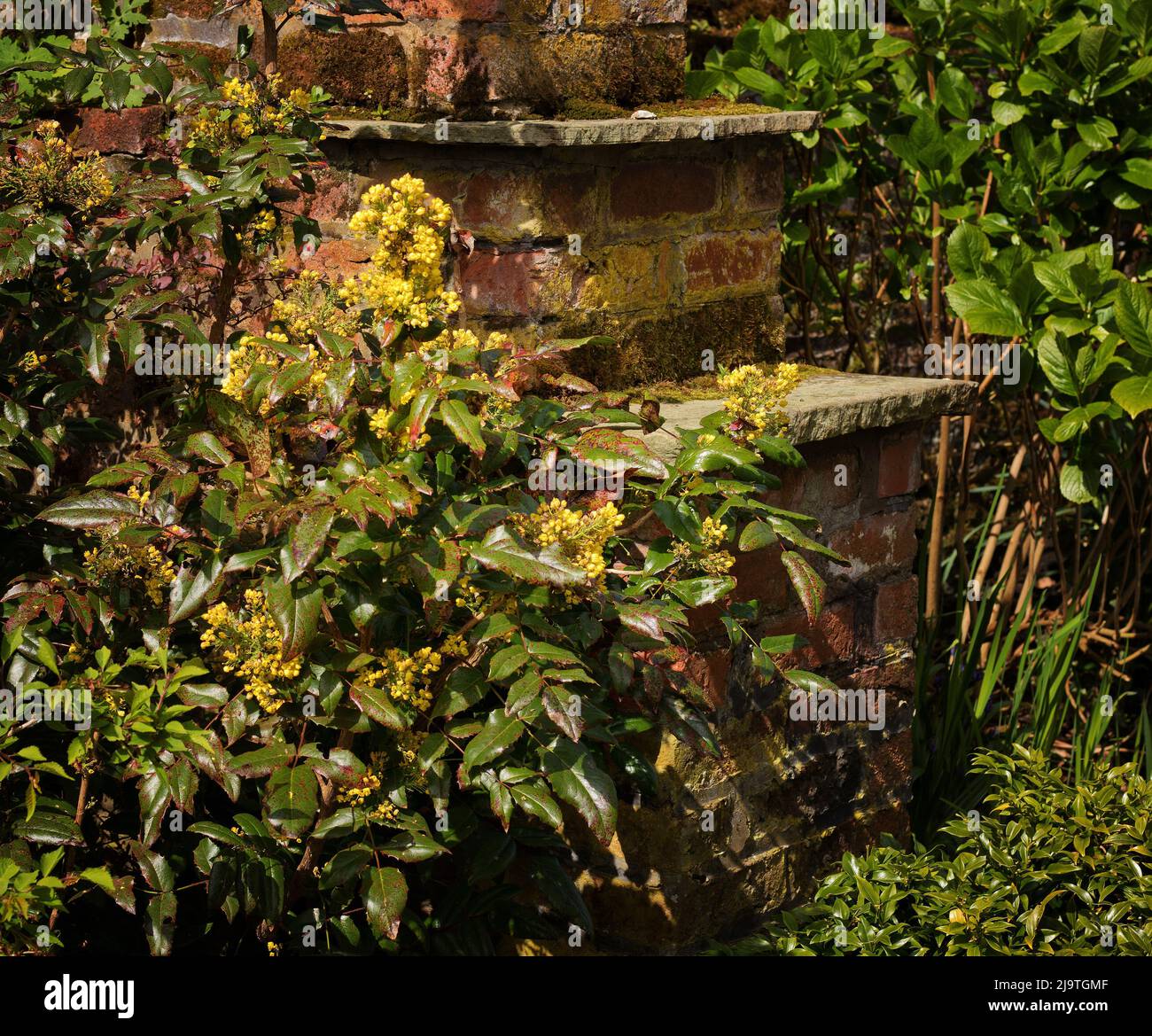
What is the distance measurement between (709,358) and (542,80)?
1.89 ft

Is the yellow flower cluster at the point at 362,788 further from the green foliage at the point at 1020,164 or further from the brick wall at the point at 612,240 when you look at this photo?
the green foliage at the point at 1020,164

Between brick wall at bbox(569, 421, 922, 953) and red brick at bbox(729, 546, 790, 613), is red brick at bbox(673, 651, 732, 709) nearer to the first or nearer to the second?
brick wall at bbox(569, 421, 922, 953)

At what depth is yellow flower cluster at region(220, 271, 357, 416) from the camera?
1.95 meters

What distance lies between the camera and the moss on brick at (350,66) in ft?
7.80

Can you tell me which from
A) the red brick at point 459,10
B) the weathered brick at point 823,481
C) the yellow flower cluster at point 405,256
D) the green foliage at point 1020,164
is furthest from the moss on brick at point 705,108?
the yellow flower cluster at point 405,256

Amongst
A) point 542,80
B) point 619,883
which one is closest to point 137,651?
point 619,883

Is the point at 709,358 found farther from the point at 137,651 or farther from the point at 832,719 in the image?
the point at 137,651

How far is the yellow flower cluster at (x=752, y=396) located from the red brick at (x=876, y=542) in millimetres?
495

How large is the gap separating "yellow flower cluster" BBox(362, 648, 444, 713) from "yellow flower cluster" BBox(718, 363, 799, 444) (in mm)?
569

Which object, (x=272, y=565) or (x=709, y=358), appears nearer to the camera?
(x=272, y=565)

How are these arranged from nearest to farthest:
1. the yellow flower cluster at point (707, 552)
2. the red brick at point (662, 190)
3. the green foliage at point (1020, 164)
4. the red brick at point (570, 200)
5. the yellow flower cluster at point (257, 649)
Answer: the yellow flower cluster at point (257, 649)
the yellow flower cluster at point (707, 552)
the red brick at point (570, 200)
the red brick at point (662, 190)
the green foliage at point (1020, 164)

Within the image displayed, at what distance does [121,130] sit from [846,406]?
140 cm

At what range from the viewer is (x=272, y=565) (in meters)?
1.95

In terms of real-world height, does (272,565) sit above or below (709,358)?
below
